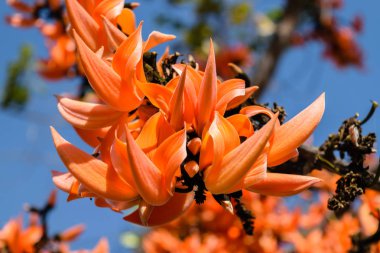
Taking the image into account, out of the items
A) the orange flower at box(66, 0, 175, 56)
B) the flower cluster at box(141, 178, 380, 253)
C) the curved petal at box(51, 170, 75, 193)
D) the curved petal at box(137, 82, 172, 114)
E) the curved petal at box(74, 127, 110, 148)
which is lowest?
the flower cluster at box(141, 178, 380, 253)

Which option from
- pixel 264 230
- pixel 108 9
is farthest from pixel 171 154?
pixel 264 230

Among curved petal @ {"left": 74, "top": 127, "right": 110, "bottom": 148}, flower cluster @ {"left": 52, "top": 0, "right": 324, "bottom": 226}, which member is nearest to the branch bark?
flower cluster @ {"left": 52, "top": 0, "right": 324, "bottom": 226}

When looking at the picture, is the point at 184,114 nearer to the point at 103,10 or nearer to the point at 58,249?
the point at 103,10

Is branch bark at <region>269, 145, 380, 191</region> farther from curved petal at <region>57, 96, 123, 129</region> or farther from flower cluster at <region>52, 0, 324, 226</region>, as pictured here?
curved petal at <region>57, 96, 123, 129</region>

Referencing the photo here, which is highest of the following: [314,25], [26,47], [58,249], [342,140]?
[342,140]

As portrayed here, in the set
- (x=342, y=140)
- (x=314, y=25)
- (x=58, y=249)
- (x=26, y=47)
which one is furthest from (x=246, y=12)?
(x=342, y=140)

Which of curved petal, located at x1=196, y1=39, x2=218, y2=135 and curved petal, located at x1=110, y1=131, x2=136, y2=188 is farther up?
curved petal, located at x1=196, y1=39, x2=218, y2=135

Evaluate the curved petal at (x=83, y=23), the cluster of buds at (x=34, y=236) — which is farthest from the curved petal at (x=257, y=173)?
the cluster of buds at (x=34, y=236)

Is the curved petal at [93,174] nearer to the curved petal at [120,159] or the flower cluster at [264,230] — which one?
the curved petal at [120,159]
